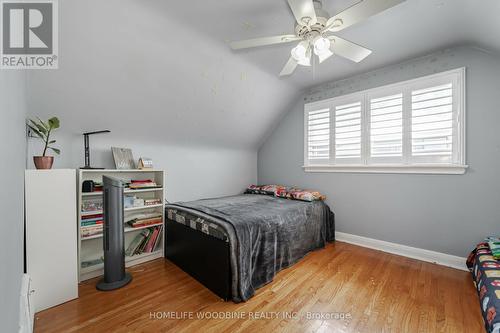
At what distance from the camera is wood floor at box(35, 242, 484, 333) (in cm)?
145

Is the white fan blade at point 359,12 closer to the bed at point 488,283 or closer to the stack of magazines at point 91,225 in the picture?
the bed at point 488,283

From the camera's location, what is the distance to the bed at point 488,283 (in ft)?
3.98

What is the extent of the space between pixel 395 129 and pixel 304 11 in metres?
2.07

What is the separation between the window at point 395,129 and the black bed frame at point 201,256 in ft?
7.07

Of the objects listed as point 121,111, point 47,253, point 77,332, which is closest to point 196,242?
point 77,332

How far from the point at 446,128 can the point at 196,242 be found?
119 inches

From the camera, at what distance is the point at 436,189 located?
7.73 ft

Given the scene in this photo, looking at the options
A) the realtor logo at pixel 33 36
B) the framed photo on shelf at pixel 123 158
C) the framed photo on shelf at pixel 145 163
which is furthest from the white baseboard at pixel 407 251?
the realtor logo at pixel 33 36

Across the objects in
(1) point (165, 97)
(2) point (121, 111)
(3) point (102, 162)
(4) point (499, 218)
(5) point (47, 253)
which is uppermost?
(1) point (165, 97)

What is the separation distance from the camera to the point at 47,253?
62.8 inches

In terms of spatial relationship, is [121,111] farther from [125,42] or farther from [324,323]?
[324,323]

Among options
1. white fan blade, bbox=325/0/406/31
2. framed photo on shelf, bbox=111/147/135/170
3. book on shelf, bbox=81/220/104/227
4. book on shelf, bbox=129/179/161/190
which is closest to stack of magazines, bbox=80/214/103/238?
book on shelf, bbox=81/220/104/227

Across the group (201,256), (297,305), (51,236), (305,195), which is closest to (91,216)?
(51,236)

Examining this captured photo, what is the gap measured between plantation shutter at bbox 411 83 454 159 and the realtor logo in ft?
11.6
